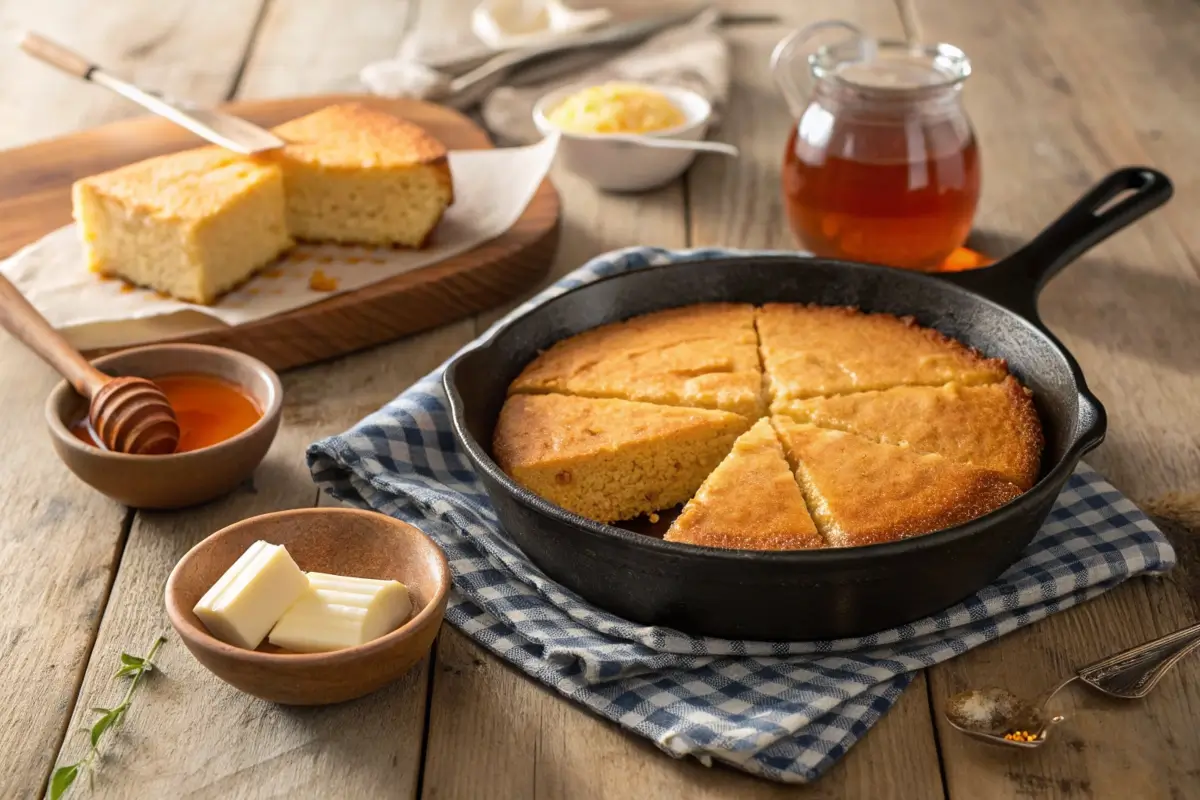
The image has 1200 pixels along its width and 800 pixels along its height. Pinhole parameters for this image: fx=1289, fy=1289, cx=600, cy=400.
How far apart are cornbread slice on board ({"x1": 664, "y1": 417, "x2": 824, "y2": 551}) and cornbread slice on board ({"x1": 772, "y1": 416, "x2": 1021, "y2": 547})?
0.03 metres

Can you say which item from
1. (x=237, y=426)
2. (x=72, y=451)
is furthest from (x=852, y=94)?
(x=72, y=451)

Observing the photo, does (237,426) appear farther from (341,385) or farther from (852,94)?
(852,94)

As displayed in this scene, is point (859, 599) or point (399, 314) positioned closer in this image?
point (859, 599)

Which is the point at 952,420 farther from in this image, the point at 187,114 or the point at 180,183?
the point at 187,114

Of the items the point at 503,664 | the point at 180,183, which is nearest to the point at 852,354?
the point at 503,664

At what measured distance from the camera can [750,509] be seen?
83.4 inches

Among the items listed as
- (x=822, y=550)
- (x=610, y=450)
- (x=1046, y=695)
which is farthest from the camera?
(x=610, y=450)

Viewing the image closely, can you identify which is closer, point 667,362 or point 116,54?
point 667,362

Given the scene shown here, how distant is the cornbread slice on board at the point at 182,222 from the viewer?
3033 mm

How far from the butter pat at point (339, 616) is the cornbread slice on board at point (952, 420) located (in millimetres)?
869

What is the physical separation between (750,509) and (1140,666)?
652 mm

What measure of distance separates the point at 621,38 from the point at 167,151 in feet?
5.45

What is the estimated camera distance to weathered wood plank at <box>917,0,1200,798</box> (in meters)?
1.89

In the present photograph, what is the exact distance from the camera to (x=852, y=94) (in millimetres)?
2965
